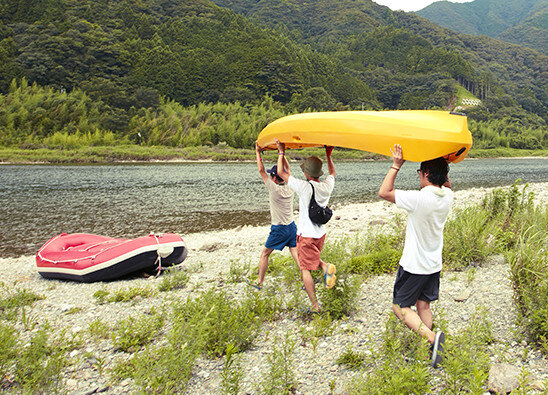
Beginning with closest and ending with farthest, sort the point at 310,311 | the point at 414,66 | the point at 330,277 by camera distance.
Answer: the point at 330,277
the point at 310,311
the point at 414,66

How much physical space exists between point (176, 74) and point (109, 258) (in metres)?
103

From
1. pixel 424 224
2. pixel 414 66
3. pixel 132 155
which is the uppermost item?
pixel 414 66

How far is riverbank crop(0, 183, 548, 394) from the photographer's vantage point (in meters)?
3.64

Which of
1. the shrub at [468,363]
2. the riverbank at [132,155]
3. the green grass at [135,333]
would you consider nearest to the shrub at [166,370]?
the green grass at [135,333]

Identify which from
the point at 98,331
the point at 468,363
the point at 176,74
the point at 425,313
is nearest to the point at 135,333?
the point at 98,331

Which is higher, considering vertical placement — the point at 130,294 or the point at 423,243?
the point at 423,243

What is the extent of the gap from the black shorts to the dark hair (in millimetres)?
950

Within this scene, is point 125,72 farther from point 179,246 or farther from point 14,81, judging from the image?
point 179,246

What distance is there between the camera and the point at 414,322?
11.9ft

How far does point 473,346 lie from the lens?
140 inches

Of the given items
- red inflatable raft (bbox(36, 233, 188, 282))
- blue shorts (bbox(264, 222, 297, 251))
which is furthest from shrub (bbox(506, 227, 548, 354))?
red inflatable raft (bbox(36, 233, 188, 282))

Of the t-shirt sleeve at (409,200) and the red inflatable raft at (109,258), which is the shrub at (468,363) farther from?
the red inflatable raft at (109,258)

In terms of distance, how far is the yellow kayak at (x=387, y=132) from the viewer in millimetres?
3701

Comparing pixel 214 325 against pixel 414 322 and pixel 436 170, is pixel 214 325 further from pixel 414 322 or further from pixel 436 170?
pixel 436 170
